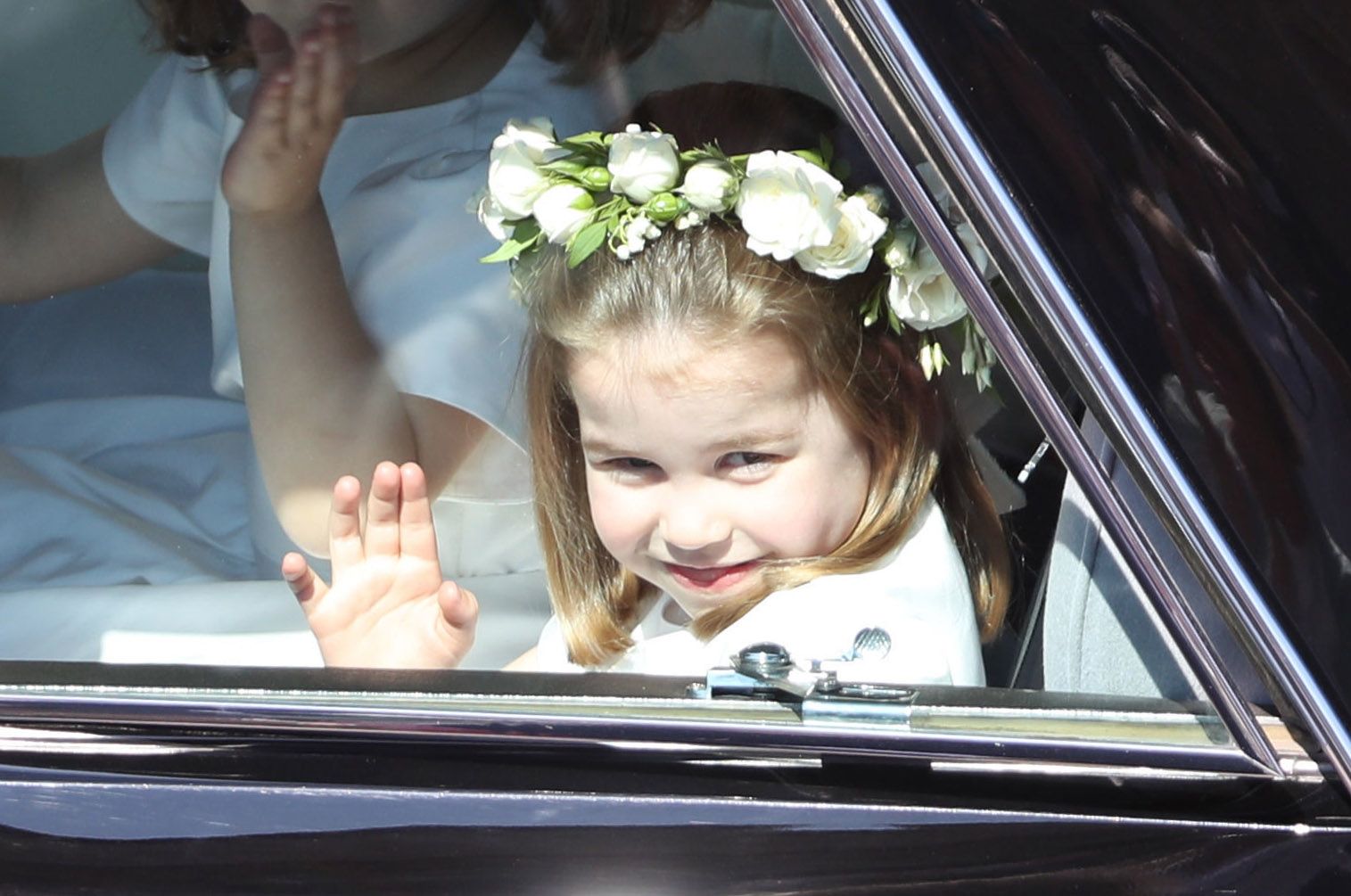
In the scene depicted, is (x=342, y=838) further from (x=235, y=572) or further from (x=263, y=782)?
(x=235, y=572)

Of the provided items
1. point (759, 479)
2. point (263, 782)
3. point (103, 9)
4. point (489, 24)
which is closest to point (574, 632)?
point (759, 479)

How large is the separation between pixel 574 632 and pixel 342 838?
0.37 metres

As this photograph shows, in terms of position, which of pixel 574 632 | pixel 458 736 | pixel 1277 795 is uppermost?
pixel 1277 795

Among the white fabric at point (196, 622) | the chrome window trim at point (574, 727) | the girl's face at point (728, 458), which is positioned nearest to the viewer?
the chrome window trim at point (574, 727)

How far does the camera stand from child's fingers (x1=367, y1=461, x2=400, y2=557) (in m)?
1.30

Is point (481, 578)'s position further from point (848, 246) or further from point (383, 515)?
point (848, 246)

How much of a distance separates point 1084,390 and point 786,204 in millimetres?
444

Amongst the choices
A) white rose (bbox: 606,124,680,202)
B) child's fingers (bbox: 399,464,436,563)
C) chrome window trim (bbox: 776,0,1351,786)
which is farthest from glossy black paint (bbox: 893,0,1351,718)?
child's fingers (bbox: 399,464,436,563)

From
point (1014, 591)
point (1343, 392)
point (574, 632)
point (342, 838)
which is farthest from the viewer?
point (574, 632)

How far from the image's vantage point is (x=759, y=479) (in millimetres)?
1435

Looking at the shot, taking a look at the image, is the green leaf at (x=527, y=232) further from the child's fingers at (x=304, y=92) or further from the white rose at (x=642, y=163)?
the child's fingers at (x=304, y=92)

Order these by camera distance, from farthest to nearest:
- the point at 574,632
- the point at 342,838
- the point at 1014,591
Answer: the point at 574,632
the point at 1014,591
the point at 342,838

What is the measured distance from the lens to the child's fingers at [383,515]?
130 cm

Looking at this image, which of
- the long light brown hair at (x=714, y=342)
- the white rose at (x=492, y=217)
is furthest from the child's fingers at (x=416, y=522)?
the white rose at (x=492, y=217)
